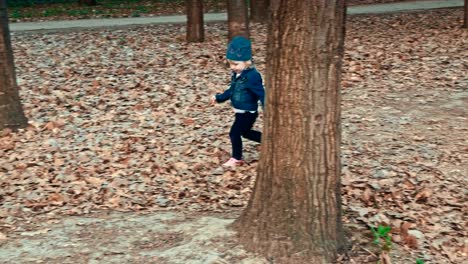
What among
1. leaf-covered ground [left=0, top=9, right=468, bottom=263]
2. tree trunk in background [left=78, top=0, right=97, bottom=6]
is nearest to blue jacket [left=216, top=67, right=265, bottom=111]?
leaf-covered ground [left=0, top=9, right=468, bottom=263]

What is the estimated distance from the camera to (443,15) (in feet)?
58.3

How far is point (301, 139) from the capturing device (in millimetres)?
4465

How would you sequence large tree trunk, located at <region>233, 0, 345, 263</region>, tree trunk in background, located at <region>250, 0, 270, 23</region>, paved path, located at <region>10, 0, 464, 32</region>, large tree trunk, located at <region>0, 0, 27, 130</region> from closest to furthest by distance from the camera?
large tree trunk, located at <region>233, 0, 345, 263</region> → large tree trunk, located at <region>0, 0, 27, 130</region> → tree trunk in background, located at <region>250, 0, 270, 23</region> → paved path, located at <region>10, 0, 464, 32</region>

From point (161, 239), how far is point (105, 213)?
91 cm

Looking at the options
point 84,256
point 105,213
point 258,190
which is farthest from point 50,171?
point 258,190

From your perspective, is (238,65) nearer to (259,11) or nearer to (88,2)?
(259,11)

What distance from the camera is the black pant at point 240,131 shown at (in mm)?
6828

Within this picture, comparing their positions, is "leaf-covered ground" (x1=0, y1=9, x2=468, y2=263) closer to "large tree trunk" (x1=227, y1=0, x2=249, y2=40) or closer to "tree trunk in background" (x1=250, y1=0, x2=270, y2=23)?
"large tree trunk" (x1=227, y1=0, x2=249, y2=40)

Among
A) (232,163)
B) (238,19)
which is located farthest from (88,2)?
(232,163)

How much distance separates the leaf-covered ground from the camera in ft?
19.5

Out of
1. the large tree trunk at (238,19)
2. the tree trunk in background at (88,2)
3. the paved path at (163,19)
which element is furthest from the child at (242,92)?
the tree trunk in background at (88,2)

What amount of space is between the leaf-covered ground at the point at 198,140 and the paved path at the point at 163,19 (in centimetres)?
475

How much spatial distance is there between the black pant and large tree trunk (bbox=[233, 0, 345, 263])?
6.94 ft

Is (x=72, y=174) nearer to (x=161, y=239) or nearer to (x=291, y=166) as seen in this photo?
(x=161, y=239)
